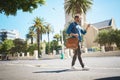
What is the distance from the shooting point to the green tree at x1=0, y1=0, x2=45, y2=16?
10.7m

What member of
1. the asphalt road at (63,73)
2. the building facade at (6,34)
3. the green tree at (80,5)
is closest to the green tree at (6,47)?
the green tree at (80,5)

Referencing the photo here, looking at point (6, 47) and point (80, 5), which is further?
point (6, 47)

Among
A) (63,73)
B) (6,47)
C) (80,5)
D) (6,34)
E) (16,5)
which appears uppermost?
(6,34)

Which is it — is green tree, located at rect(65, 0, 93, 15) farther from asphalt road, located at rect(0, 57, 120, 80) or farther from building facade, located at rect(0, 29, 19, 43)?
building facade, located at rect(0, 29, 19, 43)

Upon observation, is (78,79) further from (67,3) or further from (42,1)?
(67,3)

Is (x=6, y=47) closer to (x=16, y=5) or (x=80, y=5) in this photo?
(x=80, y=5)

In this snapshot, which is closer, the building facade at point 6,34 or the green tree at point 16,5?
the green tree at point 16,5

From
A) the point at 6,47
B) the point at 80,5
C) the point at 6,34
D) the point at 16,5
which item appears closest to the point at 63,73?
the point at 16,5

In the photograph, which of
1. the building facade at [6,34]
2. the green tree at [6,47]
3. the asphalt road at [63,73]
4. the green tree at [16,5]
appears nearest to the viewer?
the asphalt road at [63,73]

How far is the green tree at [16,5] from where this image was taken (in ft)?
35.1

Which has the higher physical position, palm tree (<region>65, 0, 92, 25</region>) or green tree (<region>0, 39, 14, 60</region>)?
palm tree (<region>65, 0, 92, 25</region>)

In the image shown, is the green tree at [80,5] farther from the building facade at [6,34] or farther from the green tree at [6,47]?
the building facade at [6,34]

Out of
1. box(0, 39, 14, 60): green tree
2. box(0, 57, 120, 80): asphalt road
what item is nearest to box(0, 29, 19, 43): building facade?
box(0, 39, 14, 60): green tree

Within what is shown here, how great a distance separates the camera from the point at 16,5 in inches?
432
